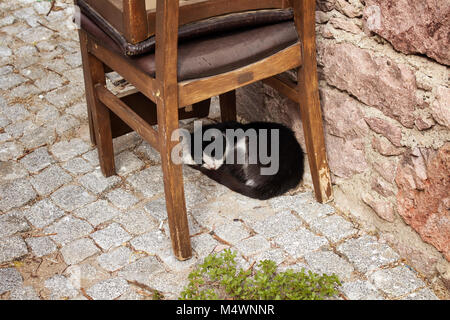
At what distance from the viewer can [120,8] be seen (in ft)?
7.07

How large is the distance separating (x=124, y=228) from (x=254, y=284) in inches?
30.4

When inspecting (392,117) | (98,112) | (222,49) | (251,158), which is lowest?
(251,158)

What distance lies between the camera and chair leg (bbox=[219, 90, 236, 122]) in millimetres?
3333

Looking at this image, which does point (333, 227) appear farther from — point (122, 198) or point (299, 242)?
point (122, 198)

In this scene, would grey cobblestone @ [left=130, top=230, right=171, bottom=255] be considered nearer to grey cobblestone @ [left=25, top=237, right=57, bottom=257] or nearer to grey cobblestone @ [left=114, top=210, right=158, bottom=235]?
grey cobblestone @ [left=114, top=210, right=158, bottom=235]

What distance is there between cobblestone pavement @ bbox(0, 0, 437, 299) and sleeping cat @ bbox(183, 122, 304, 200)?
83 mm

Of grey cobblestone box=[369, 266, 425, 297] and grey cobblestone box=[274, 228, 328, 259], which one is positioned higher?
grey cobblestone box=[369, 266, 425, 297]

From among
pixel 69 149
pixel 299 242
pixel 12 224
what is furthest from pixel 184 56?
pixel 69 149

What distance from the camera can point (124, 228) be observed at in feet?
8.91

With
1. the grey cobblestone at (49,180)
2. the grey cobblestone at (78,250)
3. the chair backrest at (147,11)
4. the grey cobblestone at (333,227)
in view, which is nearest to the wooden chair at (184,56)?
the chair backrest at (147,11)

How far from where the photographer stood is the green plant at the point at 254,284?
7.32 ft

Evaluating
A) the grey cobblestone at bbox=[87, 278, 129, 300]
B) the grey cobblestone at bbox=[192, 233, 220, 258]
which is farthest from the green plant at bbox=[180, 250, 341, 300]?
the grey cobblestone at bbox=[87, 278, 129, 300]

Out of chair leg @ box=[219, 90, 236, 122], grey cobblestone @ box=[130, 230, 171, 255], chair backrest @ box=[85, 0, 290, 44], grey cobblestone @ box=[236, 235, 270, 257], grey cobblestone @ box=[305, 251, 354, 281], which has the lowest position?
grey cobblestone @ box=[130, 230, 171, 255]

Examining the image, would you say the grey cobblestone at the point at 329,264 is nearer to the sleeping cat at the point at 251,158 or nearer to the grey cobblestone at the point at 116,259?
the sleeping cat at the point at 251,158
